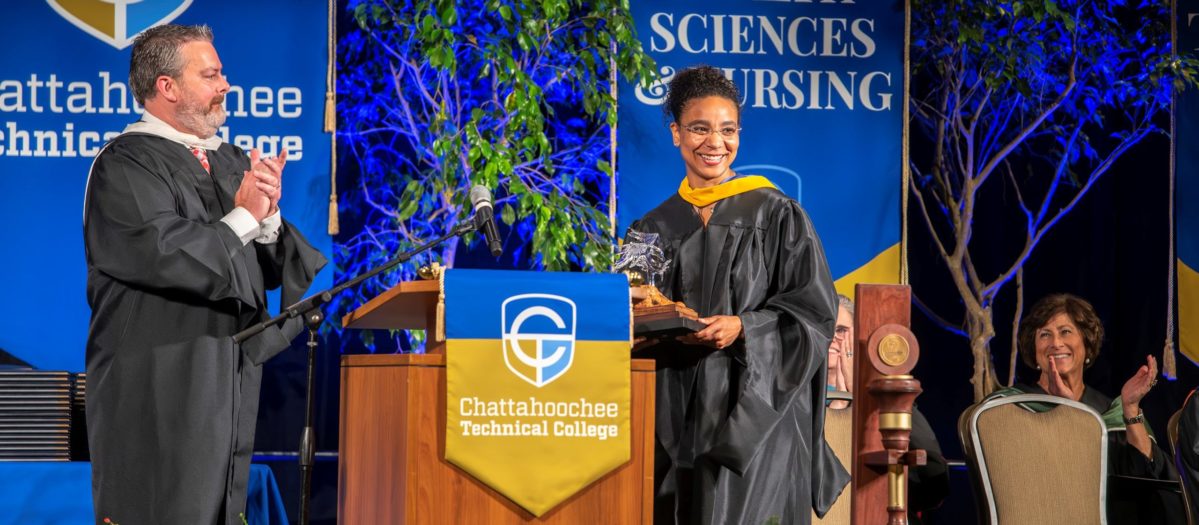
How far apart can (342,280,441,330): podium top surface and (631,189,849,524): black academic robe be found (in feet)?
2.01

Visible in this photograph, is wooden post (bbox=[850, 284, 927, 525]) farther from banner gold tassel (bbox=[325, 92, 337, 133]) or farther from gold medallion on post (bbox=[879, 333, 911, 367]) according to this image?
banner gold tassel (bbox=[325, 92, 337, 133])

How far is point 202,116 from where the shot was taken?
10.5 feet

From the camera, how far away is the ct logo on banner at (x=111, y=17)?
5293 millimetres

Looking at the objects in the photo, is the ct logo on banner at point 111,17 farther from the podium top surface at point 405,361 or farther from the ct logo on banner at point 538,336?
the ct logo on banner at point 538,336

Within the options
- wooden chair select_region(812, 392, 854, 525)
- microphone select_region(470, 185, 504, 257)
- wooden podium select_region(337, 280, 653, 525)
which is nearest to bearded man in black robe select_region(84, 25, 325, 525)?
wooden podium select_region(337, 280, 653, 525)

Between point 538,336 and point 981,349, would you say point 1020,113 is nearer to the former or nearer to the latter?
point 981,349

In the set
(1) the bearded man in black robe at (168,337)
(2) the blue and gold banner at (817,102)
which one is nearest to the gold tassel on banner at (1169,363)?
(2) the blue and gold banner at (817,102)

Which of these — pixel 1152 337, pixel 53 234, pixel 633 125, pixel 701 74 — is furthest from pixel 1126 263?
pixel 53 234

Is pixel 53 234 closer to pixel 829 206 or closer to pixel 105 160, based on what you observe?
pixel 105 160

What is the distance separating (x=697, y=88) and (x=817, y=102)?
2479 millimetres

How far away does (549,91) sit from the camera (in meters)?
5.65

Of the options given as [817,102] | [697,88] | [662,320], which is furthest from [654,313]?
[817,102]

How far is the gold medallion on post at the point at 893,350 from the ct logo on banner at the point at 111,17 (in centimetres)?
332

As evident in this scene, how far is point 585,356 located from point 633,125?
10.2ft
